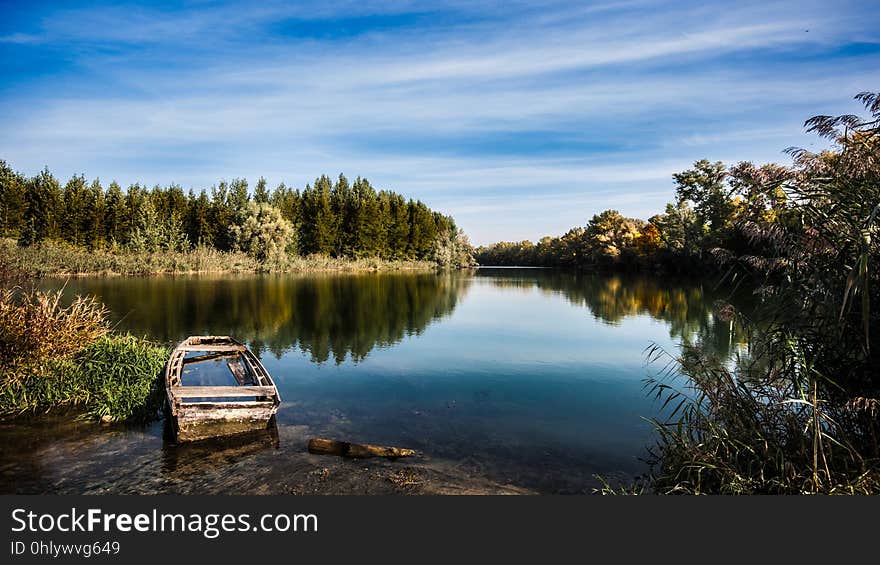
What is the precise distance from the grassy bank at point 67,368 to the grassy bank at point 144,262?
25.6 metres

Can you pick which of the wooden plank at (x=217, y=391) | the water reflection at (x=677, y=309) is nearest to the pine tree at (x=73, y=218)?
the water reflection at (x=677, y=309)

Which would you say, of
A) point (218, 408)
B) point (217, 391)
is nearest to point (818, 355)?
point (218, 408)

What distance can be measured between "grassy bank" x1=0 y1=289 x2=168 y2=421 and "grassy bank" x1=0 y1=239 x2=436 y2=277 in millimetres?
25631

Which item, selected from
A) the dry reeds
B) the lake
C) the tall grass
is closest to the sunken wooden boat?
the lake

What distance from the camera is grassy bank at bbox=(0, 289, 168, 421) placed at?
8625 mm

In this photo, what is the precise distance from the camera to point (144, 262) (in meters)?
45.0

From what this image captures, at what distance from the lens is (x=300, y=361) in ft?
48.9

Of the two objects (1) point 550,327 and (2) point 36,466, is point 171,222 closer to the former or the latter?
(1) point 550,327

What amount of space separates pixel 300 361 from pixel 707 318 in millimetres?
18627

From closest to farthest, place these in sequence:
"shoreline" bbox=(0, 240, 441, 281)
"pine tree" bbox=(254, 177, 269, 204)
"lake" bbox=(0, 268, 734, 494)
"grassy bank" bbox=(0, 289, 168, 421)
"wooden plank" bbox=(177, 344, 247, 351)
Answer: "lake" bbox=(0, 268, 734, 494)
"grassy bank" bbox=(0, 289, 168, 421)
"wooden plank" bbox=(177, 344, 247, 351)
"shoreline" bbox=(0, 240, 441, 281)
"pine tree" bbox=(254, 177, 269, 204)

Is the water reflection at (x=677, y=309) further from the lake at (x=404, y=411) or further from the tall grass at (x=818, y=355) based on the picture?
the tall grass at (x=818, y=355)

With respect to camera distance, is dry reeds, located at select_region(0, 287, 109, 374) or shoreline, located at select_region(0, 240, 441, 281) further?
shoreline, located at select_region(0, 240, 441, 281)

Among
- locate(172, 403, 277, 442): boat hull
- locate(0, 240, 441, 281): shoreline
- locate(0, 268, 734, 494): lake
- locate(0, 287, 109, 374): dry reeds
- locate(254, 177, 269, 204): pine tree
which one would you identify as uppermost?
locate(254, 177, 269, 204): pine tree

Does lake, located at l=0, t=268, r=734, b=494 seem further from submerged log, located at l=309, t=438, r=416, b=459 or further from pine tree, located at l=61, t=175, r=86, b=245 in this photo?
pine tree, located at l=61, t=175, r=86, b=245
